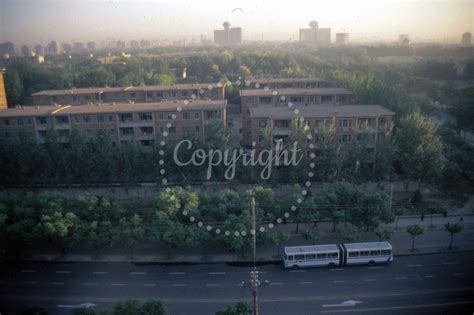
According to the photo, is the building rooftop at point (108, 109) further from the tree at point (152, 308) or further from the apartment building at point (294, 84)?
the tree at point (152, 308)

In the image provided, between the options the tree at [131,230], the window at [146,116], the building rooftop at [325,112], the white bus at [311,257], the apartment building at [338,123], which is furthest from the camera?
the window at [146,116]

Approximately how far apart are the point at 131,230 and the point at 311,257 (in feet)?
8.70

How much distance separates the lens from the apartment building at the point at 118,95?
503 inches

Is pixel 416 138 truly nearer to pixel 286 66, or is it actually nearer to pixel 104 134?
pixel 104 134

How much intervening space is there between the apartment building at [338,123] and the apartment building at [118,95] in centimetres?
478

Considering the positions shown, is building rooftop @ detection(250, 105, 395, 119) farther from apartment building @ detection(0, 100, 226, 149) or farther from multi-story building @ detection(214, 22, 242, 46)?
multi-story building @ detection(214, 22, 242, 46)

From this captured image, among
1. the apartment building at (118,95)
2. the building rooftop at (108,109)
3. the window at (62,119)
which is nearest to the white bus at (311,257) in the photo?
the building rooftop at (108,109)

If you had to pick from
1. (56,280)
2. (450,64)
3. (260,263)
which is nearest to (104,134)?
(56,280)

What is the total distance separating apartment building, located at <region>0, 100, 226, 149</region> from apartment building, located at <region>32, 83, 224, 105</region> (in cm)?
289

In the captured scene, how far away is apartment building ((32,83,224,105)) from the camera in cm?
1277

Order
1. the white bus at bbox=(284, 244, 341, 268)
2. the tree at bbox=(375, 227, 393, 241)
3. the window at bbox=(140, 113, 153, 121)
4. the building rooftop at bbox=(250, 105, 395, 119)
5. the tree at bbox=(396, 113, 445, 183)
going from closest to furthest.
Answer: the white bus at bbox=(284, 244, 341, 268), the tree at bbox=(375, 227, 393, 241), the tree at bbox=(396, 113, 445, 183), the building rooftop at bbox=(250, 105, 395, 119), the window at bbox=(140, 113, 153, 121)

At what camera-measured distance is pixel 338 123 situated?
28.6 feet

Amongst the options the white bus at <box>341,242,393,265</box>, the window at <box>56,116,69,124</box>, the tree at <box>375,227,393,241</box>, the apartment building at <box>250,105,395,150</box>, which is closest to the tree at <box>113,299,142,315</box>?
the white bus at <box>341,242,393,265</box>

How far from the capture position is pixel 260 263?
5.70 meters
